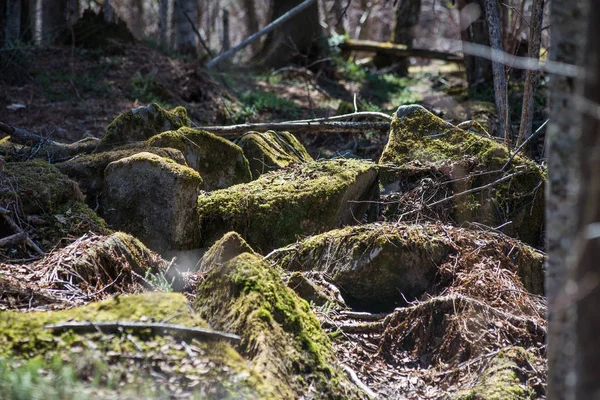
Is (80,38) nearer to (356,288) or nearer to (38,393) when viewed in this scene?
(356,288)

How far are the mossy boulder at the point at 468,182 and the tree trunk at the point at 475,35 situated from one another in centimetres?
613

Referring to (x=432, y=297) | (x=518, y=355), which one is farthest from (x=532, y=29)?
(x=518, y=355)

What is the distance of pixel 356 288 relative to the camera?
558 cm

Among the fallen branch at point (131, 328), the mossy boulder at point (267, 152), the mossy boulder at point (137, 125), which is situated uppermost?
the mossy boulder at point (137, 125)

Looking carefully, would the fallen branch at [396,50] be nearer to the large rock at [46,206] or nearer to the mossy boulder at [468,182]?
the mossy boulder at [468,182]

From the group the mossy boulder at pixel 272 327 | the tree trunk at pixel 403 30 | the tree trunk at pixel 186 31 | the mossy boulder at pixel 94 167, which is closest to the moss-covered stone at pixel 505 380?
the mossy boulder at pixel 272 327

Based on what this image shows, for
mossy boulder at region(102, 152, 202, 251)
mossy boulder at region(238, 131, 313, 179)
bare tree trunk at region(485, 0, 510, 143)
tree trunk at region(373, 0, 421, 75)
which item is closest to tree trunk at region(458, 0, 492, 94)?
bare tree trunk at region(485, 0, 510, 143)

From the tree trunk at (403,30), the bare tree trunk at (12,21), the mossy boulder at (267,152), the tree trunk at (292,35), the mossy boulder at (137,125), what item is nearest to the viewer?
the mossy boulder at (137,125)

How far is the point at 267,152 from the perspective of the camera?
321 inches

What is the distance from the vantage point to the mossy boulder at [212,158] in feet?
24.1

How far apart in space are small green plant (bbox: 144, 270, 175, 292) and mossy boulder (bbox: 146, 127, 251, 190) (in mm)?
2330

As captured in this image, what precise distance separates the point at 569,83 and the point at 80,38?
44.2ft

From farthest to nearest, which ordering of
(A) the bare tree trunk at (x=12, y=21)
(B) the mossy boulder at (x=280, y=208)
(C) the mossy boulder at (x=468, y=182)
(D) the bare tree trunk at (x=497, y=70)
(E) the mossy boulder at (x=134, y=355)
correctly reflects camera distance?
(A) the bare tree trunk at (x=12, y=21), (D) the bare tree trunk at (x=497, y=70), (C) the mossy boulder at (x=468, y=182), (B) the mossy boulder at (x=280, y=208), (E) the mossy boulder at (x=134, y=355)

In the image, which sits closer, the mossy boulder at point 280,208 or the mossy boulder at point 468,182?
the mossy boulder at point 280,208
